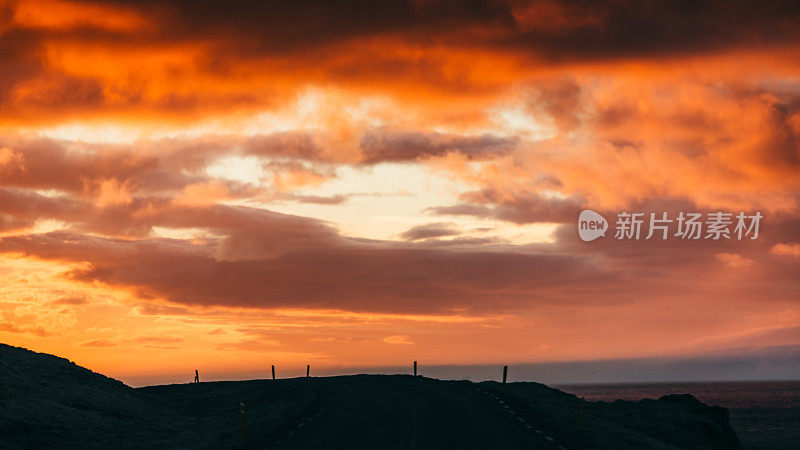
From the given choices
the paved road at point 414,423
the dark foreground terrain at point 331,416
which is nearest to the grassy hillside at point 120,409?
the dark foreground terrain at point 331,416

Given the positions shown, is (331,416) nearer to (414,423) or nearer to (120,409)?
(414,423)

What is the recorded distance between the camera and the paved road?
31.2 m

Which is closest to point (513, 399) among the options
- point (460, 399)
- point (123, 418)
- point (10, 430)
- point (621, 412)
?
point (460, 399)

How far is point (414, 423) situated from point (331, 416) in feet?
20.4

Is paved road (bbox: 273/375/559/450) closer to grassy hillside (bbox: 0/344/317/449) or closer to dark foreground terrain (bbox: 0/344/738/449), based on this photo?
dark foreground terrain (bbox: 0/344/738/449)

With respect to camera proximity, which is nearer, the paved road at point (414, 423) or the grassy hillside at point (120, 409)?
the paved road at point (414, 423)

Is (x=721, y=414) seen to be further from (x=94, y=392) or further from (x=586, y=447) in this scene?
(x=94, y=392)

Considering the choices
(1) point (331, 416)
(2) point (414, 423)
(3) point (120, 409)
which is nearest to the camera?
(2) point (414, 423)

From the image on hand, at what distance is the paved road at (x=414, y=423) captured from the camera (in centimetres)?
3122

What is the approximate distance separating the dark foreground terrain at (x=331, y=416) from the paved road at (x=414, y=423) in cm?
7

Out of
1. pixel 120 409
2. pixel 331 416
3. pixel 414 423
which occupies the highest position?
pixel 414 423

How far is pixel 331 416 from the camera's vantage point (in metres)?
42.1

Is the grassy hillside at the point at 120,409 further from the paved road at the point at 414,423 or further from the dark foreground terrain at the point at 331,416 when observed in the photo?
the paved road at the point at 414,423

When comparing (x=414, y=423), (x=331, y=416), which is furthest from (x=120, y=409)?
(x=414, y=423)
